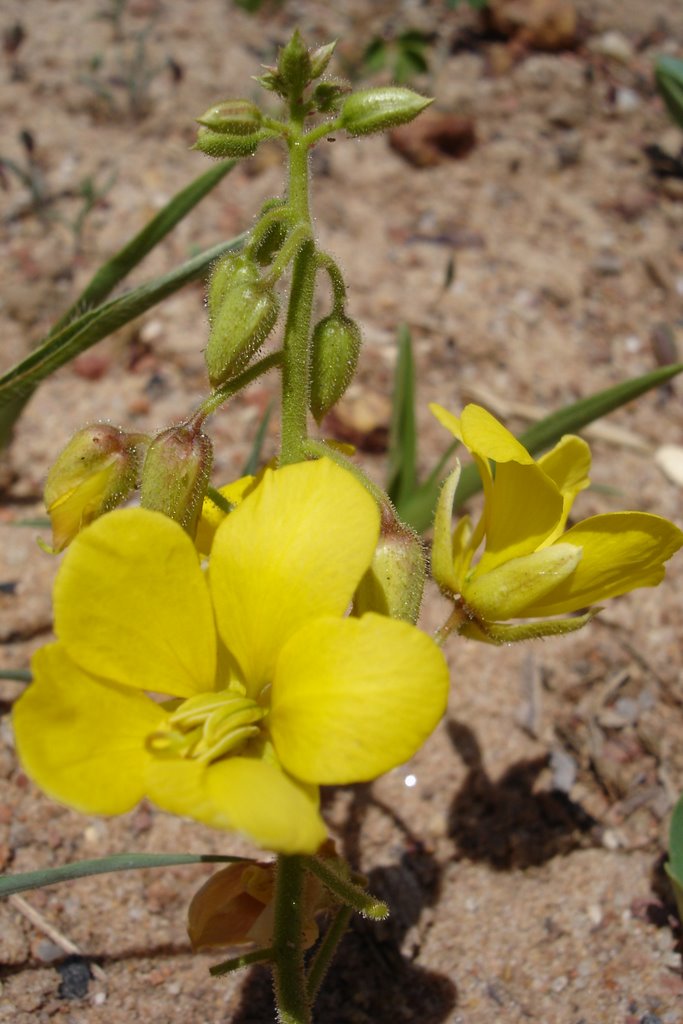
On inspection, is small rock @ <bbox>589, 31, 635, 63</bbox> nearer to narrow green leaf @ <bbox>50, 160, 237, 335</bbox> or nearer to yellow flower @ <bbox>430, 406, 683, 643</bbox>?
narrow green leaf @ <bbox>50, 160, 237, 335</bbox>

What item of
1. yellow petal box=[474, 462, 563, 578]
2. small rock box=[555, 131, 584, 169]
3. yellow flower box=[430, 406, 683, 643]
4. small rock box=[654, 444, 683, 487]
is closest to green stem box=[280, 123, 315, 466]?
yellow flower box=[430, 406, 683, 643]

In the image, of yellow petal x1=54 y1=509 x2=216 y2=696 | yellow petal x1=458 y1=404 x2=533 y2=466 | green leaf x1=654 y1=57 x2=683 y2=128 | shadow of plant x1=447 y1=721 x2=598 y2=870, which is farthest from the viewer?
green leaf x1=654 y1=57 x2=683 y2=128

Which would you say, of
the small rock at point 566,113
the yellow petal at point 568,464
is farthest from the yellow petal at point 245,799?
the small rock at point 566,113

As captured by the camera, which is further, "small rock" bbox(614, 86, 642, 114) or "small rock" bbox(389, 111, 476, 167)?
"small rock" bbox(614, 86, 642, 114)

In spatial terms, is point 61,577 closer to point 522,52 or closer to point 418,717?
point 418,717

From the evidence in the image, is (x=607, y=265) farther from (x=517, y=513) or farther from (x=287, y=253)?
(x=287, y=253)

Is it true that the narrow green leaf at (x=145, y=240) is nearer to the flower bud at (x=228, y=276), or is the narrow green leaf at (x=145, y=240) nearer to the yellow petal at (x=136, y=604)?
the flower bud at (x=228, y=276)
